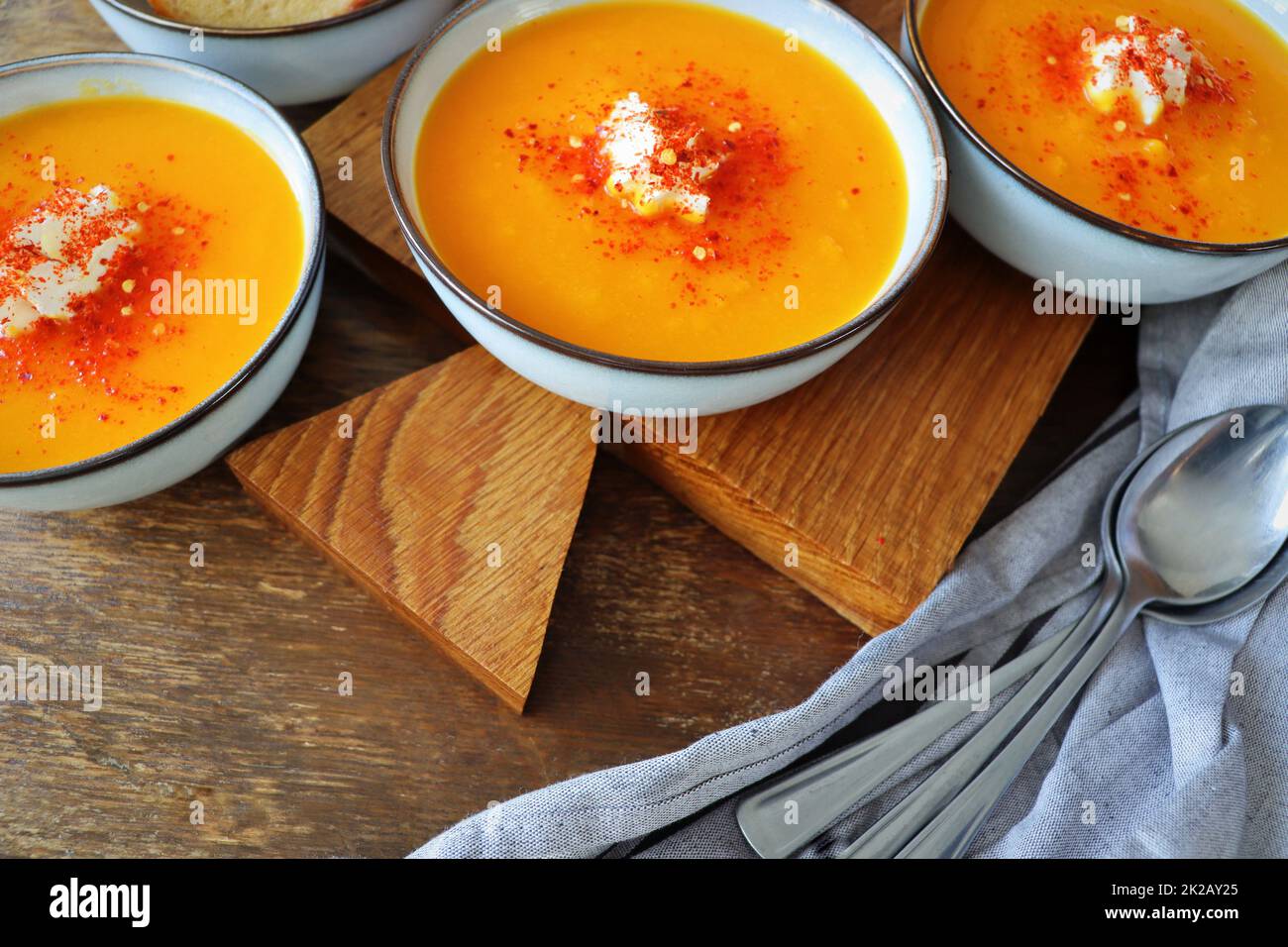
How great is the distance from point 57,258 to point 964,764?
49.6 inches

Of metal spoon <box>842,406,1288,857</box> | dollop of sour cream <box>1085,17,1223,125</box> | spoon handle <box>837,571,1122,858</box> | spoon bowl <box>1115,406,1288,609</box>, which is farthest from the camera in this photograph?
dollop of sour cream <box>1085,17,1223,125</box>

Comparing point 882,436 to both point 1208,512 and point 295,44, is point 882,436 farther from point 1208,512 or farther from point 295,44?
point 295,44

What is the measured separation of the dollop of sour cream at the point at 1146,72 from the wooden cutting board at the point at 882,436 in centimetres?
28

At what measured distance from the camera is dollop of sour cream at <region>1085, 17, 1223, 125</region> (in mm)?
1574

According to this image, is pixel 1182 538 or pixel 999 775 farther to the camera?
pixel 1182 538

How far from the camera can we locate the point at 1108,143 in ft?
5.16

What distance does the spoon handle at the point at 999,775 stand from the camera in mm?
1240

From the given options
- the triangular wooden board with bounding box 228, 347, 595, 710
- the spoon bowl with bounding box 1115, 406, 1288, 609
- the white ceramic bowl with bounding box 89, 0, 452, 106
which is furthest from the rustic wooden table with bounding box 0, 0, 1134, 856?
the white ceramic bowl with bounding box 89, 0, 452, 106

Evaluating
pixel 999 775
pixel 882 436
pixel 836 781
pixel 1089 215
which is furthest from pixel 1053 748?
pixel 1089 215

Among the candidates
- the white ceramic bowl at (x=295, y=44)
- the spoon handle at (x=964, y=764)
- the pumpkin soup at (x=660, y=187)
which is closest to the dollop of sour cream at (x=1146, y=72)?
the pumpkin soup at (x=660, y=187)

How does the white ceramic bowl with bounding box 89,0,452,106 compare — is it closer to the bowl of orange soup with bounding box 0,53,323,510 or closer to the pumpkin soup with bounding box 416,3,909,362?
the bowl of orange soup with bounding box 0,53,323,510
